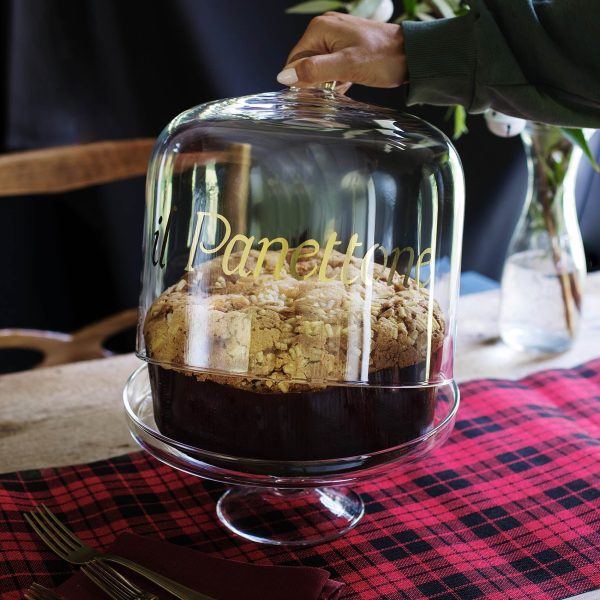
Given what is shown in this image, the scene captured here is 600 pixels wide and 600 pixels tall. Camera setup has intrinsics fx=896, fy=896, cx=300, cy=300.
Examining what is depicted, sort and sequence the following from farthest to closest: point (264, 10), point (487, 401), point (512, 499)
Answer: point (264, 10)
point (487, 401)
point (512, 499)

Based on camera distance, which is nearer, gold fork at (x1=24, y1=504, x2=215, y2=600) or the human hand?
gold fork at (x1=24, y1=504, x2=215, y2=600)

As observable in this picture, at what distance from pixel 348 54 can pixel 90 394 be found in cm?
50

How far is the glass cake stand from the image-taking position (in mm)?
706

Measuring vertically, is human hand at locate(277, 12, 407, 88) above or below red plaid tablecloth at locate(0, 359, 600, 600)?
above

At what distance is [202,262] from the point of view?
29.6 inches

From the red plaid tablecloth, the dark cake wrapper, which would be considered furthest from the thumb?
the red plaid tablecloth

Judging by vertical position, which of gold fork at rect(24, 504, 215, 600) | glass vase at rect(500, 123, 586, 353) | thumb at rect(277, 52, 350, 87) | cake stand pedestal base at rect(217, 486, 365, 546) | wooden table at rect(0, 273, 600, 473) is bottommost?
wooden table at rect(0, 273, 600, 473)

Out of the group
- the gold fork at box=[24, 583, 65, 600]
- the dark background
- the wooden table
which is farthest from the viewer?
the dark background

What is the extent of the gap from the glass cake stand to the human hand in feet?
0.96

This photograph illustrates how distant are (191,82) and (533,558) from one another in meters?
1.52

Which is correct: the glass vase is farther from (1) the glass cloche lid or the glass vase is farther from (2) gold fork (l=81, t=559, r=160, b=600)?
(2) gold fork (l=81, t=559, r=160, b=600)

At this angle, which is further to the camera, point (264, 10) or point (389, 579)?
point (264, 10)

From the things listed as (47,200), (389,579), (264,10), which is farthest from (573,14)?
(47,200)

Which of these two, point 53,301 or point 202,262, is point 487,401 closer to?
point 202,262
